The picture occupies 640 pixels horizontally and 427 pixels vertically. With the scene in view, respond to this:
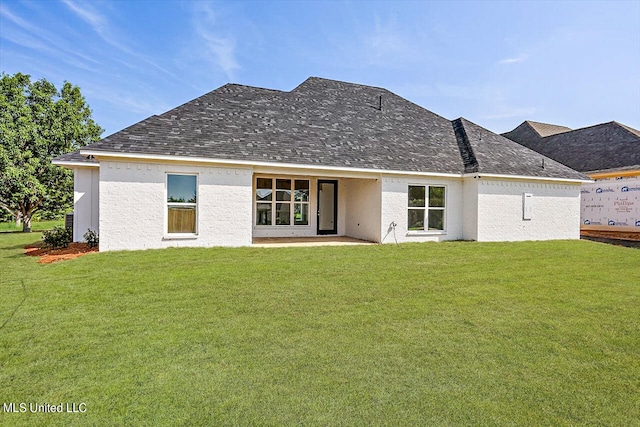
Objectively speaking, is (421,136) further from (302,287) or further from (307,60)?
(302,287)

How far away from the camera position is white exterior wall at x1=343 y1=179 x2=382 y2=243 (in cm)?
1342

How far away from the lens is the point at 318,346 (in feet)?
13.1

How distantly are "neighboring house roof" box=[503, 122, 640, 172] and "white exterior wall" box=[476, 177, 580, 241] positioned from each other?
5097 millimetres

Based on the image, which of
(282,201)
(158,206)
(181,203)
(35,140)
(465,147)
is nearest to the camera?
(158,206)

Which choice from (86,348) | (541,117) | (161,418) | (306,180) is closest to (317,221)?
(306,180)

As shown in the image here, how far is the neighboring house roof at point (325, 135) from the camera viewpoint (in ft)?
37.7

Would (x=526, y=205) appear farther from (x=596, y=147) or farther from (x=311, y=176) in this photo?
(x=596, y=147)

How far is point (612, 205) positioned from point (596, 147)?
16.9ft

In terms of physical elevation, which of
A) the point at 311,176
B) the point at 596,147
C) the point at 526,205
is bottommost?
the point at 526,205

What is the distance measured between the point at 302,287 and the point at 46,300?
423cm

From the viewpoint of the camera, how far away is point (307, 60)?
17812mm

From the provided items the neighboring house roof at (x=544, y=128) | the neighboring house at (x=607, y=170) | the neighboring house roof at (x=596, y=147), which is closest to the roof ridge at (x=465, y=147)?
the neighboring house at (x=607, y=170)

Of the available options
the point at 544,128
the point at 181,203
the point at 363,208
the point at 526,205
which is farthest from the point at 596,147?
the point at 181,203

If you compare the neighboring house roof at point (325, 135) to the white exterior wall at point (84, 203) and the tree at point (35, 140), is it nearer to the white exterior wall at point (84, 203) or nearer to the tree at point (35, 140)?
the white exterior wall at point (84, 203)
